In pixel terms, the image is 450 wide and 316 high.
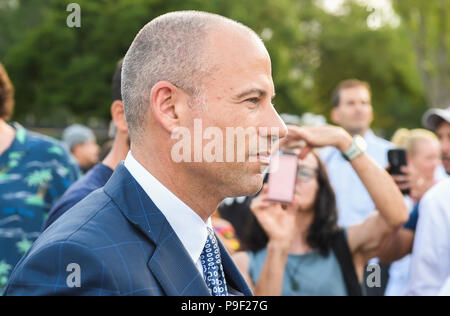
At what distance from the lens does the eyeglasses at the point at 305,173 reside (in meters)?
3.87

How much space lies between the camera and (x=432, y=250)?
136 inches

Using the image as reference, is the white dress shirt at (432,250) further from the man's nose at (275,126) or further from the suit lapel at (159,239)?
the suit lapel at (159,239)

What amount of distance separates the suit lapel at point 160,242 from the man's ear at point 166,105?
183 mm

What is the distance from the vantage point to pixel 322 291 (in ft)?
11.2

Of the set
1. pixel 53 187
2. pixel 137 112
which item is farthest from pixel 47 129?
pixel 137 112

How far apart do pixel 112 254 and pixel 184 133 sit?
1.38ft

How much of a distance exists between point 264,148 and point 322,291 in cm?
190

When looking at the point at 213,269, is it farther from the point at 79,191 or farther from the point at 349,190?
the point at 349,190

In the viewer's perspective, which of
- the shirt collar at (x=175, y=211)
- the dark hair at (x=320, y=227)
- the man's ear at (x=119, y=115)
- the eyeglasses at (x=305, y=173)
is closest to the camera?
the shirt collar at (x=175, y=211)

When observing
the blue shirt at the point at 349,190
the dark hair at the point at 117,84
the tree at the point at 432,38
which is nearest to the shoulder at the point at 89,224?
the dark hair at the point at 117,84

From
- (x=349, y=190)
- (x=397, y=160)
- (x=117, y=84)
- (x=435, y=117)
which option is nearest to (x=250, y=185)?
(x=117, y=84)

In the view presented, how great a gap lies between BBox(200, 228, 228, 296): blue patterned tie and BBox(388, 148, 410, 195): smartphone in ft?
9.32

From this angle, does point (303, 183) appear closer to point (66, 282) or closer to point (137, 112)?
point (137, 112)

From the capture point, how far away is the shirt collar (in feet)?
5.40
